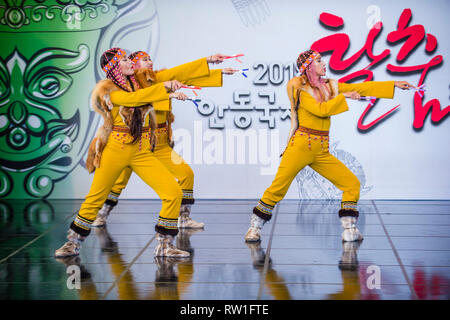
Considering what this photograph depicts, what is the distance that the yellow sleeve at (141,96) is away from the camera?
14.8ft

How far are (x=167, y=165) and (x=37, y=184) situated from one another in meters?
2.38

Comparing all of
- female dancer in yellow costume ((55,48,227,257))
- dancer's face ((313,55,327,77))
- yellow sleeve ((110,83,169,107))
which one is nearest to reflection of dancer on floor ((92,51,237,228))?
yellow sleeve ((110,83,169,107))

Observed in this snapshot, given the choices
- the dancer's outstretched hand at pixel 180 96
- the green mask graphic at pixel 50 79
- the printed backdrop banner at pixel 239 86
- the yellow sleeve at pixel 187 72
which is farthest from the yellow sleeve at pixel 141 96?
the green mask graphic at pixel 50 79

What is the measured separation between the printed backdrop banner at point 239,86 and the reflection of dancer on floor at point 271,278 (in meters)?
2.31

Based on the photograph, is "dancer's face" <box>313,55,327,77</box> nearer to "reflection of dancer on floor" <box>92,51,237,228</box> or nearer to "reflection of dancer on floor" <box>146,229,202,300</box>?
"reflection of dancer on floor" <box>92,51,237,228</box>

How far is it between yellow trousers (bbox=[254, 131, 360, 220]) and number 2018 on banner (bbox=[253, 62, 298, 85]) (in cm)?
210

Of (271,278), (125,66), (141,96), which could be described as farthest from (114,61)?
(271,278)

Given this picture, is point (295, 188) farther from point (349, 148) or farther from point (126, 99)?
point (126, 99)

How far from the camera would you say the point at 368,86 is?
17.2 feet

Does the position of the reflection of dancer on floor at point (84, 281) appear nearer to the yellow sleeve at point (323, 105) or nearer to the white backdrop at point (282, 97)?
the yellow sleeve at point (323, 105)

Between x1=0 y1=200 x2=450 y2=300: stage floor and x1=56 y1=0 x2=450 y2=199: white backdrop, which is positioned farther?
x1=56 y1=0 x2=450 y2=199: white backdrop

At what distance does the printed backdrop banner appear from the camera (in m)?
7.10

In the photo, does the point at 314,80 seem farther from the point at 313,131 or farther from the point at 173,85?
the point at 173,85
